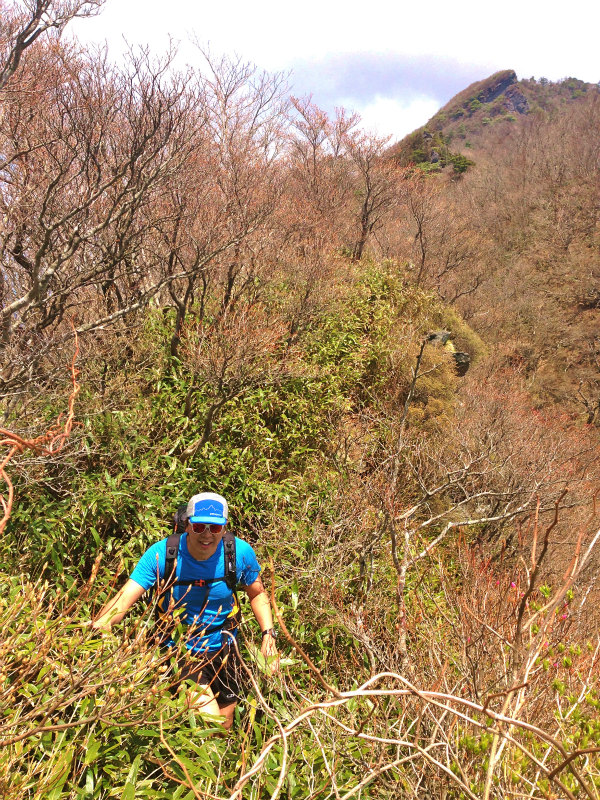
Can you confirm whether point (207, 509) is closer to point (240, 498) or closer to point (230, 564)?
point (230, 564)

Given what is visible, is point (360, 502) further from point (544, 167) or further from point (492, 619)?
point (544, 167)

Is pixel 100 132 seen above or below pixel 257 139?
below

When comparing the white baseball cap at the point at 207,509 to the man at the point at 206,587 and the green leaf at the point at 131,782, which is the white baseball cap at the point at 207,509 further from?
the green leaf at the point at 131,782

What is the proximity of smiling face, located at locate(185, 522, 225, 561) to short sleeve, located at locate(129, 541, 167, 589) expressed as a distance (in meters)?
0.18

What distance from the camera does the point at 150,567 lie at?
9.60ft

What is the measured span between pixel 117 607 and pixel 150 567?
0.95 feet

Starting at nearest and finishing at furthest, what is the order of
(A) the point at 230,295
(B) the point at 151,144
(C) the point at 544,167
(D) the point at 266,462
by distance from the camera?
(B) the point at 151,144
(D) the point at 266,462
(A) the point at 230,295
(C) the point at 544,167

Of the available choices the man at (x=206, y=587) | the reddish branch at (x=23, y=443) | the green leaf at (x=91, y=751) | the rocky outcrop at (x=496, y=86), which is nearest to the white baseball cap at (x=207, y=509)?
the man at (x=206, y=587)

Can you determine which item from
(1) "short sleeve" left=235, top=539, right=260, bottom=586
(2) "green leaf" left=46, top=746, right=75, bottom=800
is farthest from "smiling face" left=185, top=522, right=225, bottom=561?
(2) "green leaf" left=46, top=746, right=75, bottom=800

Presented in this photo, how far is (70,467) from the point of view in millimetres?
4434

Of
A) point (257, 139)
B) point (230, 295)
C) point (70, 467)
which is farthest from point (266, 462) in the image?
point (257, 139)

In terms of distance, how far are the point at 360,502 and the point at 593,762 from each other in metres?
3.89

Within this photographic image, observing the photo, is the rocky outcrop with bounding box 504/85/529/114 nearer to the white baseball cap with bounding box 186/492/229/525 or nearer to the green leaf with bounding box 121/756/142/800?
the white baseball cap with bounding box 186/492/229/525

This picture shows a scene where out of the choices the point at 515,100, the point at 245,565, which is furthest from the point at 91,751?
the point at 515,100
